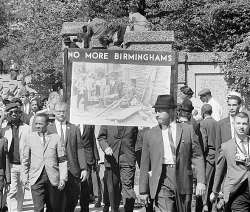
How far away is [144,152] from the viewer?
10156 mm

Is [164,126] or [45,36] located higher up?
[45,36]

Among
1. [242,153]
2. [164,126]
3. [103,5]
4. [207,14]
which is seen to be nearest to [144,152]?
[164,126]

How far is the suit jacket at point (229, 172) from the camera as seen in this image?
31.3 feet

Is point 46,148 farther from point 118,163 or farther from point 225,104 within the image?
point 225,104

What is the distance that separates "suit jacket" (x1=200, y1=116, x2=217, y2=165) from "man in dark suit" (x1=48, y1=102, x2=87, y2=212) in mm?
2038

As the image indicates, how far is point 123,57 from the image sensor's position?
12078 mm

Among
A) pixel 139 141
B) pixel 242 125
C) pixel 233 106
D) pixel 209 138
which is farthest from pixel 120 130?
pixel 242 125

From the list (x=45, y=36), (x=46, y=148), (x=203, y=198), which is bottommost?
(x=203, y=198)

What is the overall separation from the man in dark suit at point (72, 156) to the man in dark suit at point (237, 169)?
3015 millimetres

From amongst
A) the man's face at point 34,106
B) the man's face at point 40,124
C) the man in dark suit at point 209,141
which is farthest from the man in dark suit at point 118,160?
the man's face at point 34,106

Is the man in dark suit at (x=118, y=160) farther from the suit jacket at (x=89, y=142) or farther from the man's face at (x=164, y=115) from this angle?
the man's face at (x=164, y=115)

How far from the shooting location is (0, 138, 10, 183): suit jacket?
40.5 ft

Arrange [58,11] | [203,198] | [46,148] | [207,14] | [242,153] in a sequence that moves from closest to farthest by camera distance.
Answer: [242,153] < [46,148] < [203,198] < [207,14] < [58,11]

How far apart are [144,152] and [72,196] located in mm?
2326
